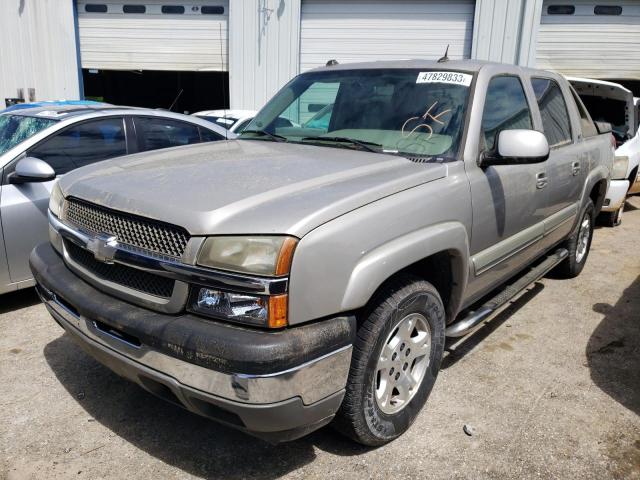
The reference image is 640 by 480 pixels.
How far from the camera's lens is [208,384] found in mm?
1993

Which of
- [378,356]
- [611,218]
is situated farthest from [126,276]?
[611,218]

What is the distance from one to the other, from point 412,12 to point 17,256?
10246 mm

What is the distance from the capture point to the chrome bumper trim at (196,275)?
1941 mm

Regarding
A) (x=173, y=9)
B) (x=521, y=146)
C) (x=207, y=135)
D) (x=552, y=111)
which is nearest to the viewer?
(x=521, y=146)

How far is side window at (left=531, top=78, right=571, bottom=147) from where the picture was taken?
3.94 meters

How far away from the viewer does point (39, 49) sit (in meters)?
12.9

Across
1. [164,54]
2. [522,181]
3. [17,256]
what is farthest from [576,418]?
[164,54]

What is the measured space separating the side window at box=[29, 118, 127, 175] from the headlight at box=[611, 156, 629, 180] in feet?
19.9

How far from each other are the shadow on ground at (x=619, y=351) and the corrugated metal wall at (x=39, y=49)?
12.8 metres

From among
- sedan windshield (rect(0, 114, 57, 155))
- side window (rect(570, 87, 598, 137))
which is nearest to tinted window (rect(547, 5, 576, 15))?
side window (rect(570, 87, 598, 137))

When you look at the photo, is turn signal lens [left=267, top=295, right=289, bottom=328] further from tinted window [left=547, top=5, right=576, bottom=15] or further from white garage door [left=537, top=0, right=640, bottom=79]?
tinted window [left=547, top=5, right=576, bottom=15]

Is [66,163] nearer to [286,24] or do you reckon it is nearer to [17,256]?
[17,256]

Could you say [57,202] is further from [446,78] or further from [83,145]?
[446,78]

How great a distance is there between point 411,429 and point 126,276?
1.63 metres
